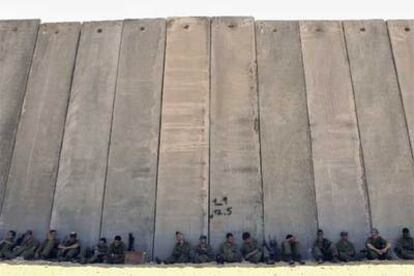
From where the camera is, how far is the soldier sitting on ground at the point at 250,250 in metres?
14.5

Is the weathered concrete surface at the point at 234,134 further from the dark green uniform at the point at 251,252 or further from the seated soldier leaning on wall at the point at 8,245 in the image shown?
the seated soldier leaning on wall at the point at 8,245

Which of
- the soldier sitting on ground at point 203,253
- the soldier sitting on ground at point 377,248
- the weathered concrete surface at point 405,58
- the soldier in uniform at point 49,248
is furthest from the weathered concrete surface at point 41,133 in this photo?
the weathered concrete surface at point 405,58

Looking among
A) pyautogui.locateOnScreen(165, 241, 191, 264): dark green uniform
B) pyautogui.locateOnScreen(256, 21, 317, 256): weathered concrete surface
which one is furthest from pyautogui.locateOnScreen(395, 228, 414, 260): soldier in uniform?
pyautogui.locateOnScreen(165, 241, 191, 264): dark green uniform

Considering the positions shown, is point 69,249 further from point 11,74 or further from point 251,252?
point 11,74

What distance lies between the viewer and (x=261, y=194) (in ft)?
53.3

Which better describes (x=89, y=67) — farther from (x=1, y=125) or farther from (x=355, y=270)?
(x=355, y=270)

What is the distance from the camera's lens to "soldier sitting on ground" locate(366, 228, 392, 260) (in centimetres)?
1434

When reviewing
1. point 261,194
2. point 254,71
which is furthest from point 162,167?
point 254,71

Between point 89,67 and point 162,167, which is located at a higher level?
point 89,67

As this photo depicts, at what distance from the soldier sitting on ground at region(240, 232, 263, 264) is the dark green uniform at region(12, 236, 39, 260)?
5.03 meters

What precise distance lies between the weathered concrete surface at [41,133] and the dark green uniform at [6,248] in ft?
3.13

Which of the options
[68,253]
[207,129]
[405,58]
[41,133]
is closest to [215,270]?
[68,253]

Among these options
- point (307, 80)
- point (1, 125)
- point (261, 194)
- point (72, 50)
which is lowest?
point (261, 194)

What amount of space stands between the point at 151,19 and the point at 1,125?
5.66 metres
